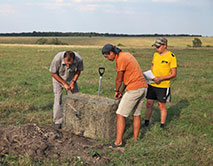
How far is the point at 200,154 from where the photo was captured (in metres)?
4.92

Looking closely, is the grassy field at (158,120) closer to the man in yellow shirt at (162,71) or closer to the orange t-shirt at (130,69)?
the man in yellow shirt at (162,71)

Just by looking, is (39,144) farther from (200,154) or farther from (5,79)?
(5,79)

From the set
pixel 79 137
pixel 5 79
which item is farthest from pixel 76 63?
pixel 5 79

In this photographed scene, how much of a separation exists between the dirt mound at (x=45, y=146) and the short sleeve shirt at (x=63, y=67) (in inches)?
53.2

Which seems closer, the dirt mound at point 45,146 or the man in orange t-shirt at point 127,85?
the dirt mound at point 45,146

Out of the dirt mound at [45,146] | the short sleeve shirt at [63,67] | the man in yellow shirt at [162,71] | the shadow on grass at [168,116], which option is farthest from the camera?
the shadow on grass at [168,116]

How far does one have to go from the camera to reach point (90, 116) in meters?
5.64

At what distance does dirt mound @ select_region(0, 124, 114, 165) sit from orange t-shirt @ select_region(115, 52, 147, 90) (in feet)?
4.39

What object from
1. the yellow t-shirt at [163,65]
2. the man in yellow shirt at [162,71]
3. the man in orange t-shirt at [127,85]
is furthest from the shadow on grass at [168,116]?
the yellow t-shirt at [163,65]

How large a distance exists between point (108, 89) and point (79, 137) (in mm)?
5313

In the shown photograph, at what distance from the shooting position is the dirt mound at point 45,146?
4574 mm

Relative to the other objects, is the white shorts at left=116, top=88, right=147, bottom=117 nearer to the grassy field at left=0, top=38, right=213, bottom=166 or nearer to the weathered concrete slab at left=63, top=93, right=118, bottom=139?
the weathered concrete slab at left=63, top=93, right=118, bottom=139

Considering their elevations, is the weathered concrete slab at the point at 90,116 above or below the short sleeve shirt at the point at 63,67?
below

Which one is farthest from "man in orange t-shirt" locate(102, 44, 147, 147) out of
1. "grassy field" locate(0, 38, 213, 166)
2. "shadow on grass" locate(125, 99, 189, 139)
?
"shadow on grass" locate(125, 99, 189, 139)
